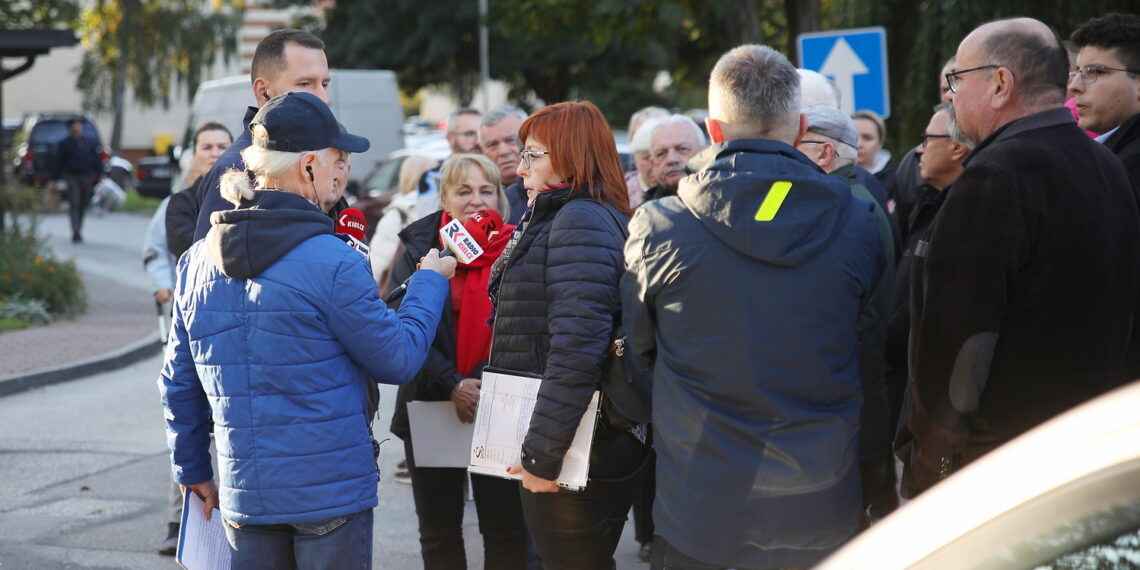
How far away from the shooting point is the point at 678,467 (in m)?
2.92

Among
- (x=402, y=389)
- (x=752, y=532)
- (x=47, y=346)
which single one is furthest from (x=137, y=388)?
(x=752, y=532)

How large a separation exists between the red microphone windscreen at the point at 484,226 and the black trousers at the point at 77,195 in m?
19.0

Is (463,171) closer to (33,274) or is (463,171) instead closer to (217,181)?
(217,181)

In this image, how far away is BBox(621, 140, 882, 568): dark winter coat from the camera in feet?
9.18

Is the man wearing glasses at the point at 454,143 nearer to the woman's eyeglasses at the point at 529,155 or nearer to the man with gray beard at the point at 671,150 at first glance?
the man with gray beard at the point at 671,150

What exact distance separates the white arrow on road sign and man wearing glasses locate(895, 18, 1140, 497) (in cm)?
595

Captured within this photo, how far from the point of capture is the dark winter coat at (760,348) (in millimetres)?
2797

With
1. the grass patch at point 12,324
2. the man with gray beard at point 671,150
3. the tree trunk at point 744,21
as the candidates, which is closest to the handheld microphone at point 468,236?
the man with gray beard at point 671,150

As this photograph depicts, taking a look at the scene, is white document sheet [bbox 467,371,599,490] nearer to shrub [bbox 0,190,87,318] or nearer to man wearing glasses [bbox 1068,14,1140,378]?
man wearing glasses [bbox 1068,14,1140,378]

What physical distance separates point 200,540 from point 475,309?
4.63 feet

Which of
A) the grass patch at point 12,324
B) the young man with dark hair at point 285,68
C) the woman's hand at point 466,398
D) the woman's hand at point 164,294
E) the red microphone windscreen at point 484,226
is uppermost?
the young man with dark hair at point 285,68

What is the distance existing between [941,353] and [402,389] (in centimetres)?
233

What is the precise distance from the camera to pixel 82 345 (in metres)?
11.6

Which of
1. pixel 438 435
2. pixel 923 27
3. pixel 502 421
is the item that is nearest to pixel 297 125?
pixel 502 421
